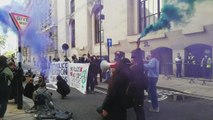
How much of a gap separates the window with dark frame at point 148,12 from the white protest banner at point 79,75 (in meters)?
9.31

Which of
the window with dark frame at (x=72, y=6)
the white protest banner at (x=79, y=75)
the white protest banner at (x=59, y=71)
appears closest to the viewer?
the white protest banner at (x=79, y=75)

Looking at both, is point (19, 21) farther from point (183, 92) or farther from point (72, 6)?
point (72, 6)

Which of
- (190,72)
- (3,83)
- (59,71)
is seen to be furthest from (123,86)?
(190,72)

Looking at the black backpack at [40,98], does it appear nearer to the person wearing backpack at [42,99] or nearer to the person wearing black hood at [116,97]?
the person wearing backpack at [42,99]

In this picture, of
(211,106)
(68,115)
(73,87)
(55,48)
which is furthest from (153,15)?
(55,48)

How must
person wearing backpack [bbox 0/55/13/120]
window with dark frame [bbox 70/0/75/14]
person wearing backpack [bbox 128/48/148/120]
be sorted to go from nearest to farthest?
person wearing backpack [bbox 128/48/148/120] < person wearing backpack [bbox 0/55/13/120] < window with dark frame [bbox 70/0/75/14]

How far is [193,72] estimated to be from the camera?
19.3m

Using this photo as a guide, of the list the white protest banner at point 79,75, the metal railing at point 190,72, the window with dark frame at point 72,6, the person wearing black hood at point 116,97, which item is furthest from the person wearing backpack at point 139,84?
the window with dark frame at point 72,6

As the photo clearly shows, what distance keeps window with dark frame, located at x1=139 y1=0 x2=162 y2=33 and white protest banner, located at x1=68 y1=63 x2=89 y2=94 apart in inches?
367

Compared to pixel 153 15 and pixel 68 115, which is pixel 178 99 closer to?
pixel 68 115

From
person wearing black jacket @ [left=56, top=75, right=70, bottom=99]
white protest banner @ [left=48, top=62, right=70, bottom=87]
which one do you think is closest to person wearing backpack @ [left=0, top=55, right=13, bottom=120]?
person wearing black jacket @ [left=56, top=75, right=70, bottom=99]

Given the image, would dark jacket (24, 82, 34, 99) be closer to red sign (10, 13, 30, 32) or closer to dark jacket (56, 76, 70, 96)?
dark jacket (56, 76, 70, 96)

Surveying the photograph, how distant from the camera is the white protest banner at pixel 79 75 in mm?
15758

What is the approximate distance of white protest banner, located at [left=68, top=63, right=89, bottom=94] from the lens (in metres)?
15.8
